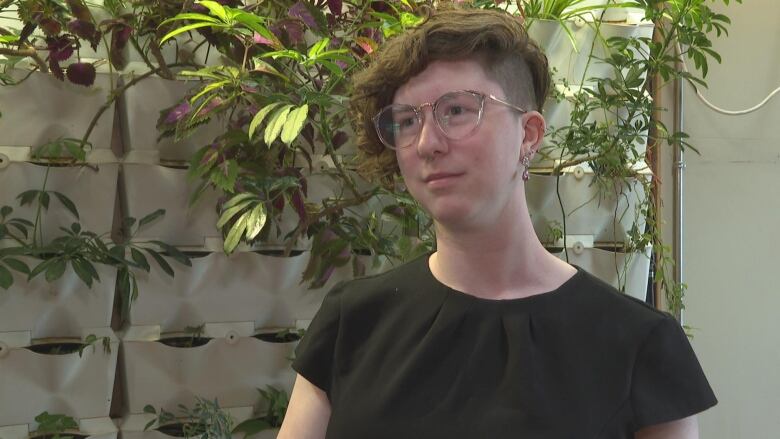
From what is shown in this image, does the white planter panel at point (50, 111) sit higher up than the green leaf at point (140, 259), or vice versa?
the white planter panel at point (50, 111)

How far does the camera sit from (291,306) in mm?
1816

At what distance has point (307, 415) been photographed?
964 millimetres

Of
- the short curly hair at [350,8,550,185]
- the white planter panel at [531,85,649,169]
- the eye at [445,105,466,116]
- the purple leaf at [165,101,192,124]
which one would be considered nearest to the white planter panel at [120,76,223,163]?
the purple leaf at [165,101,192,124]

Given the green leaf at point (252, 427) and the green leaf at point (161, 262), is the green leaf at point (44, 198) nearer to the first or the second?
the green leaf at point (161, 262)

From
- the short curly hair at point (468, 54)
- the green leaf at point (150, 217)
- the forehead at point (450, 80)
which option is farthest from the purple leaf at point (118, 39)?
the forehead at point (450, 80)

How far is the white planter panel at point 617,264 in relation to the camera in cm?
192

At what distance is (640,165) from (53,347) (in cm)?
145

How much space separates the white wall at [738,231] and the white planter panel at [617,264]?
316 mm

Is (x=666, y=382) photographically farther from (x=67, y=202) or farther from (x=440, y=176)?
(x=67, y=202)

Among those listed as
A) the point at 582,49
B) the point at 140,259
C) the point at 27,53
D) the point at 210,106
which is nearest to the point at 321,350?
the point at 210,106

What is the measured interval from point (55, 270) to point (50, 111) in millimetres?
355

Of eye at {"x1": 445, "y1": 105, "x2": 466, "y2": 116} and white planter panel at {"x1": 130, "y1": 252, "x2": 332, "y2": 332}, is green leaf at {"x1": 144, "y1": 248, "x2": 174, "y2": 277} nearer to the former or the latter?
white planter panel at {"x1": 130, "y1": 252, "x2": 332, "y2": 332}

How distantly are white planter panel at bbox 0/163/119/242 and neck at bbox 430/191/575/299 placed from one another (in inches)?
40.4

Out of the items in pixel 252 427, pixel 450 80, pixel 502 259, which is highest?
pixel 450 80
